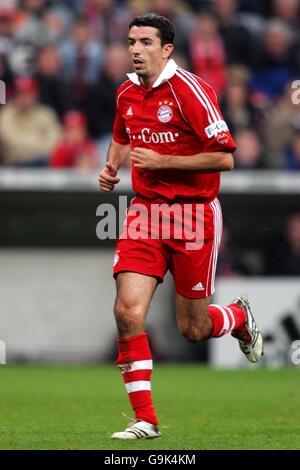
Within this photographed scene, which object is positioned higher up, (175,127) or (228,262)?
(175,127)

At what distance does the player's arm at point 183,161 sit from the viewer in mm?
5602

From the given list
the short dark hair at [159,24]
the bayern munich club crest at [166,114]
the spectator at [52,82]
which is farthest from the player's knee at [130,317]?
the spectator at [52,82]

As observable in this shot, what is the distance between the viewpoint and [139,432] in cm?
532

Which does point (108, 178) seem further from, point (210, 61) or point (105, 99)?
point (210, 61)

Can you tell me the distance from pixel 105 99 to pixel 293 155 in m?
2.67

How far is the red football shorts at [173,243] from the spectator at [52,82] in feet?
24.2

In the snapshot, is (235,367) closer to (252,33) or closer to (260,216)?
(260,216)

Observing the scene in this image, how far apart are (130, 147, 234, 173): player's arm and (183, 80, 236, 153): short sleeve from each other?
2.1 inches

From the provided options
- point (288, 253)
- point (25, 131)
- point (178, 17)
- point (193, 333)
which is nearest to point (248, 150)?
point (288, 253)

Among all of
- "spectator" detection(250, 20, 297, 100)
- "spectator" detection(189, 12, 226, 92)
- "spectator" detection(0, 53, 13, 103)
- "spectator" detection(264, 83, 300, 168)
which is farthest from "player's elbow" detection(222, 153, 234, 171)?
"spectator" detection(250, 20, 297, 100)

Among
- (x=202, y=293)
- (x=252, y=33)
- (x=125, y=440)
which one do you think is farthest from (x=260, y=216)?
(x=125, y=440)

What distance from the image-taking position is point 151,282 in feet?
18.7

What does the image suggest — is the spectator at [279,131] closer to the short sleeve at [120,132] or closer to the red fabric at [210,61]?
the red fabric at [210,61]

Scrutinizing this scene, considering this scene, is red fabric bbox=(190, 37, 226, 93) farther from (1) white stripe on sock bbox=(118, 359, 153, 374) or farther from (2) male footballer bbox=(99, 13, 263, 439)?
(1) white stripe on sock bbox=(118, 359, 153, 374)
